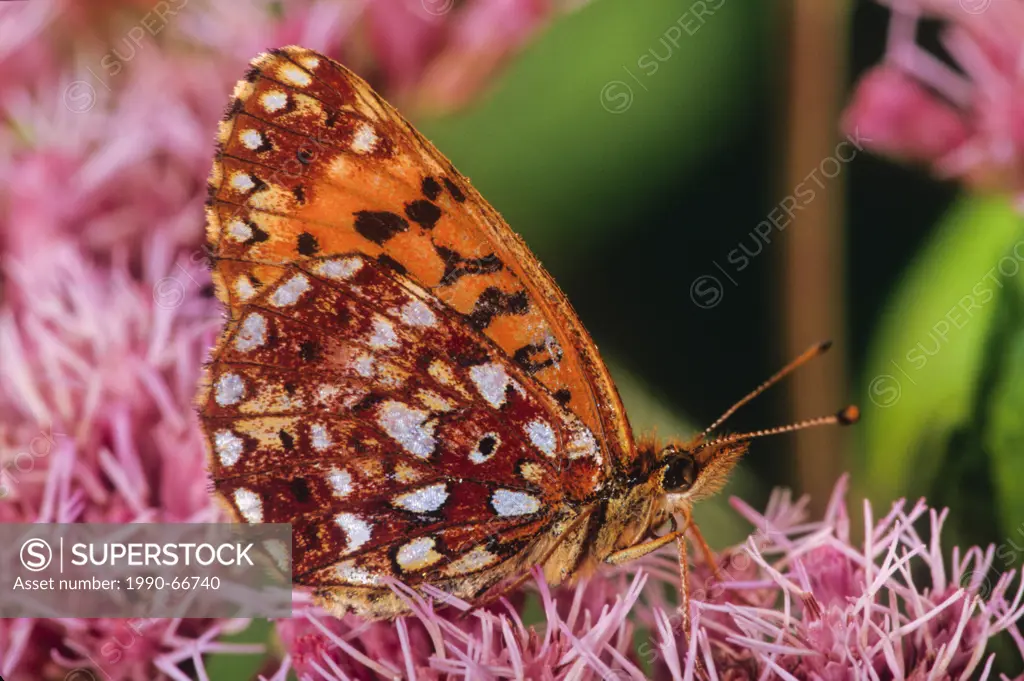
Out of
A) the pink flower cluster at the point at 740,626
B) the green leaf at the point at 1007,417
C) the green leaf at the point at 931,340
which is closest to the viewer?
the pink flower cluster at the point at 740,626

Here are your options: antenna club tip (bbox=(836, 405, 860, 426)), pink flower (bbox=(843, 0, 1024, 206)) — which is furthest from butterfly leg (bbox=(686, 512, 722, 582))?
pink flower (bbox=(843, 0, 1024, 206))

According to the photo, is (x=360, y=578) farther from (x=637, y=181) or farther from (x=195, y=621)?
(x=637, y=181)

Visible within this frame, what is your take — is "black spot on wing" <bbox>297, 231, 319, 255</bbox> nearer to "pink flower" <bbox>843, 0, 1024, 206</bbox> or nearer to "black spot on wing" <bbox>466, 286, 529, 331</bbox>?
"black spot on wing" <bbox>466, 286, 529, 331</bbox>

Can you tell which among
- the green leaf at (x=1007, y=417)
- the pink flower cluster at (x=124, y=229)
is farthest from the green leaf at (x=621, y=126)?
the green leaf at (x=1007, y=417)

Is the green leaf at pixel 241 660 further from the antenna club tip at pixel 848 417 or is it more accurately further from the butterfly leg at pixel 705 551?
the antenna club tip at pixel 848 417

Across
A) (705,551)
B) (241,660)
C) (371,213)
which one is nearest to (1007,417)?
(705,551)

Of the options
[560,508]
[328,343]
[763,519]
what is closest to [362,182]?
[328,343]

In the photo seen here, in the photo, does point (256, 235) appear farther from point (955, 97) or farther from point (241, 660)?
point (955, 97)
